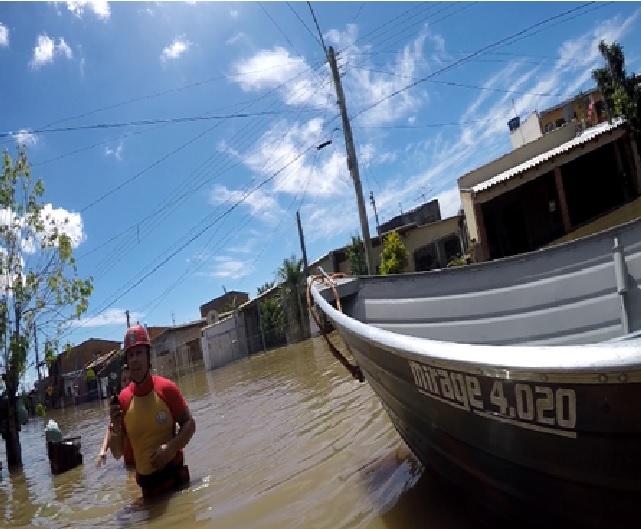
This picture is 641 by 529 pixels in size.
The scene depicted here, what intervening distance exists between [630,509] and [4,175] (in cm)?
1132

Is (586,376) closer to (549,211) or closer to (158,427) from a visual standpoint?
(158,427)

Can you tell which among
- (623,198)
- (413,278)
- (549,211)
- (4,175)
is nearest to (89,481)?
(413,278)

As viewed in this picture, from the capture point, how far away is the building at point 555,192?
16483 millimetres

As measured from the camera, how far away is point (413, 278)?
4.73 metres

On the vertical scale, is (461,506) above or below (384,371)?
below

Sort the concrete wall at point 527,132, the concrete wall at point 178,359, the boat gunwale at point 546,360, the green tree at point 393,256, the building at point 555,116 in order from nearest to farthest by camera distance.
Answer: the boat gunwale at point 546,360 < the green tree at point 393,256 < the building at point 555,116 < the concrete wall at point 527,132 < the concrete wall at point 178,359

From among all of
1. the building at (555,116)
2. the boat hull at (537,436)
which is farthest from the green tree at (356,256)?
the boat hull at (537,436)

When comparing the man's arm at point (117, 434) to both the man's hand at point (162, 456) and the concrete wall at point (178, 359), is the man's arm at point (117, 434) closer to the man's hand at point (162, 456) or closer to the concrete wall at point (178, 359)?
the man's hand at point (162, 456)

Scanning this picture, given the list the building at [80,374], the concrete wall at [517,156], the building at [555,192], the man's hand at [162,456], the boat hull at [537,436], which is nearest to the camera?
the boat hull at [537,436]

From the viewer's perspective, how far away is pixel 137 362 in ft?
12.7

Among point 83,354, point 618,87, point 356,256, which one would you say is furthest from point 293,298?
point 83,354

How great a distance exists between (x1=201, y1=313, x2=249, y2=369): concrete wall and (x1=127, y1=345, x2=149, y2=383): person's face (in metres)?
26.0

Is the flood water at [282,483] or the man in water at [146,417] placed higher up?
the man in water at [146,417]

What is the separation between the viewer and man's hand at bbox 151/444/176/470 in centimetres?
378
